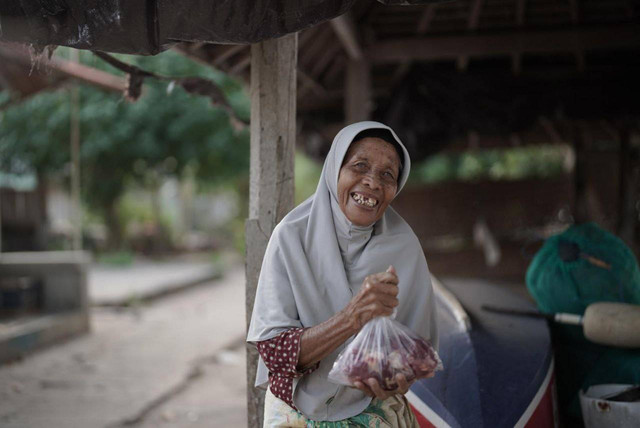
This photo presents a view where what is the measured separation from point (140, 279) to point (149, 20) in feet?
43.0

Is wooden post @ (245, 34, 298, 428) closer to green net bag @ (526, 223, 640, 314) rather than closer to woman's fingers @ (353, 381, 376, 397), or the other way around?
woman's fingers @ (353, 381, 376, 397)

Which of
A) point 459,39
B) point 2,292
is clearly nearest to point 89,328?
point 2,292

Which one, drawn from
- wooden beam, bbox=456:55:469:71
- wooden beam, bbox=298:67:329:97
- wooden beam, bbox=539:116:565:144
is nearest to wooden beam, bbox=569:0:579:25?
wooden beam, bbox=456:55:469:71

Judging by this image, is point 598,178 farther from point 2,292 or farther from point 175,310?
point 2,292

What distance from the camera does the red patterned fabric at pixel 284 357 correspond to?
1.86 meters

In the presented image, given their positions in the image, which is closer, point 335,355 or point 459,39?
point 335,355

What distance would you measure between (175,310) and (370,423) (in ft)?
32.8

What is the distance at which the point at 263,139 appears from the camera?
2.86 meters

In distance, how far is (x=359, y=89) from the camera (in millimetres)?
6000

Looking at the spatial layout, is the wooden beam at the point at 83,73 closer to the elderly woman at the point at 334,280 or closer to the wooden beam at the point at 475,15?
the wooden beam at the point at 475,15

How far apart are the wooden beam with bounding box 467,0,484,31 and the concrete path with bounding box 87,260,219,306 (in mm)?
8358

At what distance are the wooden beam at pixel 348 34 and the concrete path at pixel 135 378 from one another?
138 inches

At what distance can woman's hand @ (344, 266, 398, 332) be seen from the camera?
5.80 feet

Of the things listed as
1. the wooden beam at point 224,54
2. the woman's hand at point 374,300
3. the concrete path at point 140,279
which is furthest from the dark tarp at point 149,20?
the concrete path at point 140,279
